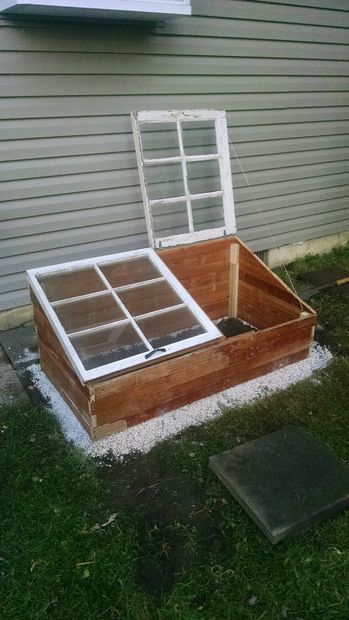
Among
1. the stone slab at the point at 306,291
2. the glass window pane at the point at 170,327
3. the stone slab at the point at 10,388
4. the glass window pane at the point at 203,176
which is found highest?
the glass window pane at the point at 203,176

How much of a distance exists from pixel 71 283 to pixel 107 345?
0.49m

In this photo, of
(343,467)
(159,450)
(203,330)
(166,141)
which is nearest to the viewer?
(343,467)

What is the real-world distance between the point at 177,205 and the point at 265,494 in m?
2.52

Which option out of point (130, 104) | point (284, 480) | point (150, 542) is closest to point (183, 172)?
point (130, 104)

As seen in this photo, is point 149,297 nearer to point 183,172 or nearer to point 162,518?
point 183,172

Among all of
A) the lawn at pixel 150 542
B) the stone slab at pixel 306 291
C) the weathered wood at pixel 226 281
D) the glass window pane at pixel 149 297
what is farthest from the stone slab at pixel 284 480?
the stone slab at pixel 306 291

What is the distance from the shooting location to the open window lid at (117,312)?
245cm

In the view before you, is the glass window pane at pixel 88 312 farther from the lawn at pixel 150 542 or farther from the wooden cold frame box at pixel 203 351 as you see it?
the lawn at pixel 150 542

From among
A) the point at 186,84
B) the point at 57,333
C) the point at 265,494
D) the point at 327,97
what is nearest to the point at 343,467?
the point at 265,494

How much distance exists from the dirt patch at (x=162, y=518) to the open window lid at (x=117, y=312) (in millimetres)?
525

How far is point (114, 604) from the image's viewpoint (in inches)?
67.7

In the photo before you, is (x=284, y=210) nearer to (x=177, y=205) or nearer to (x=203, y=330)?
(x=177, y=205)

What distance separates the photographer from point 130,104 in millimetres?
3473

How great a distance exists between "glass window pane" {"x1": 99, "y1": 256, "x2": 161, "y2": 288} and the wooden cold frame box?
8.4 inches
